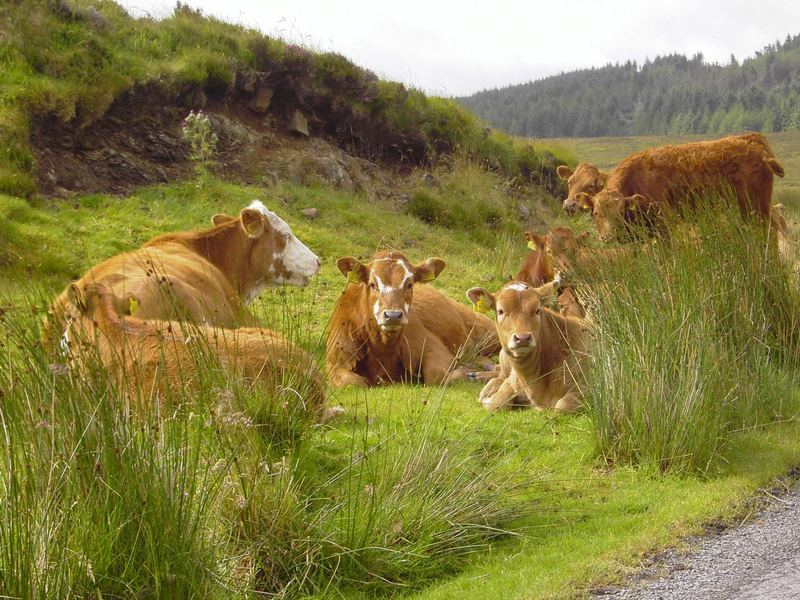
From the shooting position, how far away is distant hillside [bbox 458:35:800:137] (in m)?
139

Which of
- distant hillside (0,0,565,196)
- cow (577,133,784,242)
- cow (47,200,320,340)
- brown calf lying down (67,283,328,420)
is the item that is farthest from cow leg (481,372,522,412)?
distant hillside (0,0,565,196)

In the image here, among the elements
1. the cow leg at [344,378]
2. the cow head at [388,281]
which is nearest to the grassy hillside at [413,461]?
the cow leg at [344,378]

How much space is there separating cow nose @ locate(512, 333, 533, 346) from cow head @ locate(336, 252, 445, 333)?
1.56m

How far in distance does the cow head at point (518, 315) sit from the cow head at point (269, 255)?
145 inches

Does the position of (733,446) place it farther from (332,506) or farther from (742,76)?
(742,76)

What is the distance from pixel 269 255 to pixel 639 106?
540 ft

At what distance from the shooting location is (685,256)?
7.91 metres

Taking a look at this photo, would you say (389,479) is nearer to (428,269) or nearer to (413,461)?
(413,461)

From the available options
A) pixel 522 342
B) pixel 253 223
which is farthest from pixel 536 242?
pixel 522 342

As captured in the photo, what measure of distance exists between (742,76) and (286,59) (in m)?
197

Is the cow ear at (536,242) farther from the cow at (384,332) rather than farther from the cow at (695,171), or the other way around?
the cow at (384,332)

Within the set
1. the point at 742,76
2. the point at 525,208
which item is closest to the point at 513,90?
the point at 742,76

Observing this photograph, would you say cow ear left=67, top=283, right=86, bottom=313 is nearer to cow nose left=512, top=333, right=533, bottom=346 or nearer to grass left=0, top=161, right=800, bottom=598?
grass left=0, top=161, right=800, bottom=598

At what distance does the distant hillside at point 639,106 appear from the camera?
139 metres
